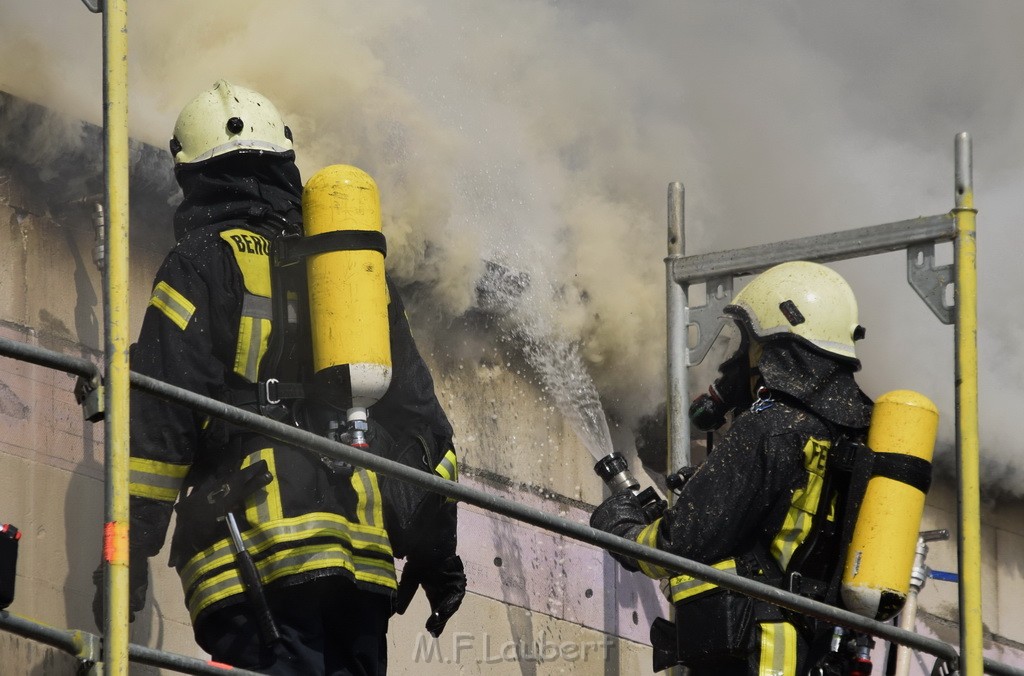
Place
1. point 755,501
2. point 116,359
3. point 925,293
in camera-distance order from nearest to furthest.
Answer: point 116,359 → point 755,501 → point 925,293

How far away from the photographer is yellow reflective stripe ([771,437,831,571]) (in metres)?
4.65

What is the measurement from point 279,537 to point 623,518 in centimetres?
116

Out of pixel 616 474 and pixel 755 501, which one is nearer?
pixel 755 501

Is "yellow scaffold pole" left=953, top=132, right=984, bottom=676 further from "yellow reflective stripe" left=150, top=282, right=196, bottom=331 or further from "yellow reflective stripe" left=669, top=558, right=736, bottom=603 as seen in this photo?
"yellow reflective stripe" left=150, top=282, right=196, bottom=331

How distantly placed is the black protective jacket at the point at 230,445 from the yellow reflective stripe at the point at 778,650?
3.11ft

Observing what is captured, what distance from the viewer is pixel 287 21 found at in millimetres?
7734

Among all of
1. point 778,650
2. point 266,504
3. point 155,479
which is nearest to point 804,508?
point 778,650

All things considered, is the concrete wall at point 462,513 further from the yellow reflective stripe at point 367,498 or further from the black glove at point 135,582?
the yellow reflective stripe at point 367,498

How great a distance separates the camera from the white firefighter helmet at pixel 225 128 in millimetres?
4711

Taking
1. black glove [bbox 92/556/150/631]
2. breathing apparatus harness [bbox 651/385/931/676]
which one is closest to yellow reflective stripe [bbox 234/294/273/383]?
black glove [bbox 92/556/150/631]

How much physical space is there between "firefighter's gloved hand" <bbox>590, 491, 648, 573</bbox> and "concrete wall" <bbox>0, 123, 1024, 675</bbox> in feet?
4.60

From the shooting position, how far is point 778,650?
15.4 feet

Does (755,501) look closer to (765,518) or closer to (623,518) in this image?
(765,518)

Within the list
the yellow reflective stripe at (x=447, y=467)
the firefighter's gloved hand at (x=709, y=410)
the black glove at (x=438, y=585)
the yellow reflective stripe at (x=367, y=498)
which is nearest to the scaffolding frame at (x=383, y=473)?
the yellow reflective stripe at (x=367, y=498)
